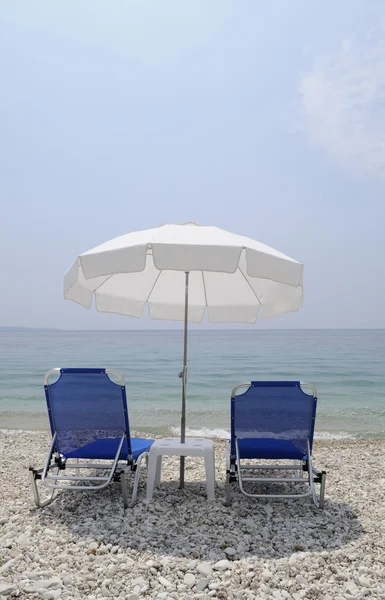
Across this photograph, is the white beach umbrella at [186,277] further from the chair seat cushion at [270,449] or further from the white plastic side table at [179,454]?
the chair seat cushion at [270,449]

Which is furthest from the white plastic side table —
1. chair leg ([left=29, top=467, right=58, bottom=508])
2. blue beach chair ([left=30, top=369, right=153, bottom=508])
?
chair leg ([left=29, top=467, right=58, bottom=508])

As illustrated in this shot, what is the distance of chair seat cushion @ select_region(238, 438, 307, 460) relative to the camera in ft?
13.6

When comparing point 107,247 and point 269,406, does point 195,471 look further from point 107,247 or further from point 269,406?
point 107,247

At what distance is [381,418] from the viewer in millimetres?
12758

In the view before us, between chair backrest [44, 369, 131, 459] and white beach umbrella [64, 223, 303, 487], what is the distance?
2.33 ft

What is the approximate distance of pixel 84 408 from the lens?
4125 millimetres

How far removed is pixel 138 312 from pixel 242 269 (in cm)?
139

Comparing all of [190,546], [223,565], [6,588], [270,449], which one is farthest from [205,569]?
[270,449]

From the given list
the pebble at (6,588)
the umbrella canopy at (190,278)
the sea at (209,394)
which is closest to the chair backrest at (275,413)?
the umbrella canopy at (190,278)

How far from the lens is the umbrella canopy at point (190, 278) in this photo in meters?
3.57

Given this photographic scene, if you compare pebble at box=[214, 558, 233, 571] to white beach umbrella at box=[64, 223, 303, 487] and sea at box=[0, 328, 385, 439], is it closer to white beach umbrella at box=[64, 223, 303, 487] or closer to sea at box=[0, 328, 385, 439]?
white beach umbrella at box=[64, 223, 303, 487]

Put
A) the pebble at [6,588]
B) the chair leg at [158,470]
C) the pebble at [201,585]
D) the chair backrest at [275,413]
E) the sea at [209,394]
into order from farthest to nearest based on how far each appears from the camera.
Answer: the sea at [209,394], the chair leg at [158,470], the chair backrest at [275,413], the pebble at [201,585], the pebble at [6,588]

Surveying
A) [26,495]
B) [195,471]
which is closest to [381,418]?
[195,471]

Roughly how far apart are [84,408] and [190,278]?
1.97 metres
